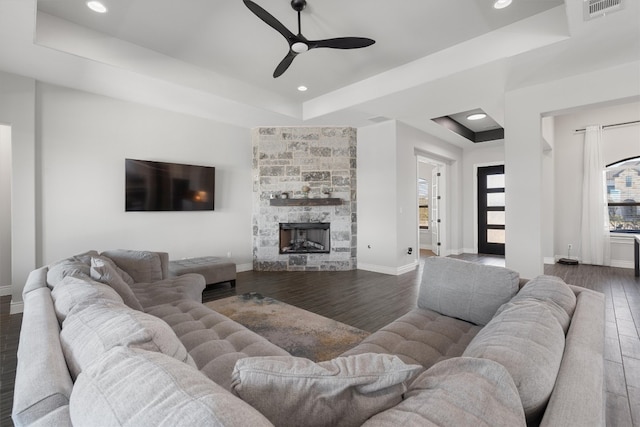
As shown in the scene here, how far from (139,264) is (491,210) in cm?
750

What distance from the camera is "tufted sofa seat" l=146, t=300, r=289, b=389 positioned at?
1.44 metres

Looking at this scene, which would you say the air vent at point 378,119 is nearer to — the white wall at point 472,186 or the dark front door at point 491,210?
the white wall at point 472,186

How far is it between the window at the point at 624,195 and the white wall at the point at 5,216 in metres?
9.99

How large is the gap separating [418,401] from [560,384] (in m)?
0.46

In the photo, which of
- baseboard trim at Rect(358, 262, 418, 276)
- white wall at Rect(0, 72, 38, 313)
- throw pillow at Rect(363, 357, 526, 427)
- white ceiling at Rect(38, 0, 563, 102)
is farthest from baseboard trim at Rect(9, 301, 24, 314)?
baseboard trim at Rect(358, 262, 418, 276)

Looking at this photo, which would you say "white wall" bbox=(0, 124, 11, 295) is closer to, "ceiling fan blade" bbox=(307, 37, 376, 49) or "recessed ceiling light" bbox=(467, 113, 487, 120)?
"ceiling fan blade" bbox=(307, 37, 376, 49)

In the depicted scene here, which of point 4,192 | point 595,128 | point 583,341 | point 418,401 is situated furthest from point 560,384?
point 595,128

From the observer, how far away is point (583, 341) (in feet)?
3.54

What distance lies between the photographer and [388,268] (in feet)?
17.4

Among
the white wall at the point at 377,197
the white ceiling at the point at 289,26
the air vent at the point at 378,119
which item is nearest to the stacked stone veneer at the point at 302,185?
the white wall at the point at 377,197

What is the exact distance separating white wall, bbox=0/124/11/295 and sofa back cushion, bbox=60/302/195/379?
435 centimetres

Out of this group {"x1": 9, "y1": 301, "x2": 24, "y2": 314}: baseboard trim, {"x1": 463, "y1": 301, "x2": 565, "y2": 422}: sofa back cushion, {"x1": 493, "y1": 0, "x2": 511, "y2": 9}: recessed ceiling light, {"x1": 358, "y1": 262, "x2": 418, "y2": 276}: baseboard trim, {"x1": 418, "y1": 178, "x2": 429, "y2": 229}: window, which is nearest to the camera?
{"x1": 463, "y1": 301, "x2": 565, "y2": 422}: sofa back cushion

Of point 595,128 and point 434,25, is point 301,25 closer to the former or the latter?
point 434,25

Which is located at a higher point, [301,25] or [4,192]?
[301,25]
